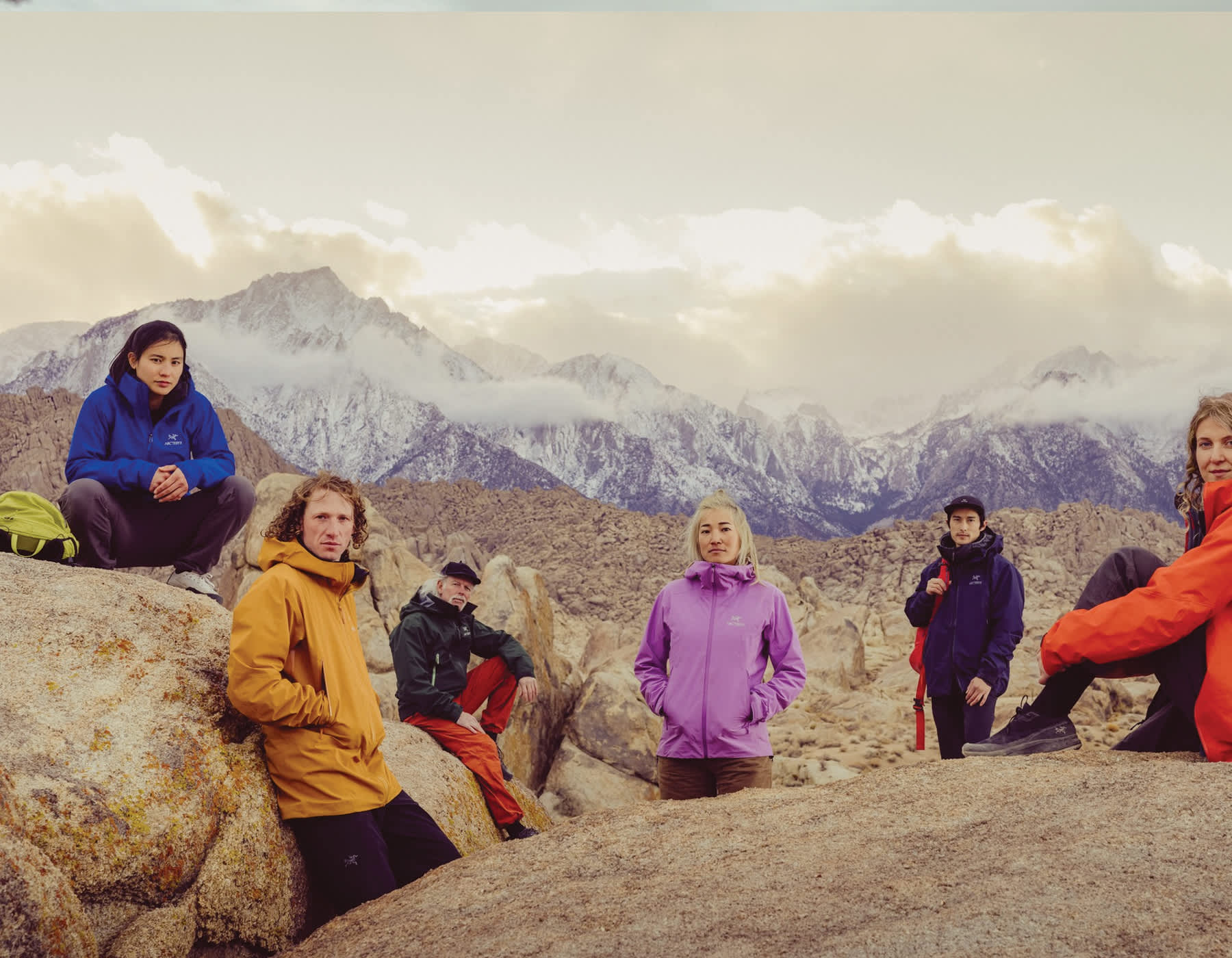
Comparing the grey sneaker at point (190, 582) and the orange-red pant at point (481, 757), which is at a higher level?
the grey sneaker at point (190, 582)

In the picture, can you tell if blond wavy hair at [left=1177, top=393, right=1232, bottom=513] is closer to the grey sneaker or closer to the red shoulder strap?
the red shoulder strap

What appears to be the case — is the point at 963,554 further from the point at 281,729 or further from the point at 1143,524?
the point at 1143,524

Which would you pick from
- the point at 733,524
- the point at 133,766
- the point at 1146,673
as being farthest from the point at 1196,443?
the point at 133,766

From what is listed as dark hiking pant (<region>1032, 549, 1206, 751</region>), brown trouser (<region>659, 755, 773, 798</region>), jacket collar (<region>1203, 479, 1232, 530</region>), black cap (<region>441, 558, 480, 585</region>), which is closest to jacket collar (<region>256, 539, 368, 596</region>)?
brown trouser (<region>659, 755, 773, 798</region>)

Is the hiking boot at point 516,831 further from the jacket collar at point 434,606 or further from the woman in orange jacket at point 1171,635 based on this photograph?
the woman in orange jacket at point 1171,635

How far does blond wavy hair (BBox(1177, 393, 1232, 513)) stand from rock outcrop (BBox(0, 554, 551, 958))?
180 inches

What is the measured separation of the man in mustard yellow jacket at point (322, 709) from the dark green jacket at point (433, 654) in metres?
2.00

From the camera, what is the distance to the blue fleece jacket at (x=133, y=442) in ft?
16.7

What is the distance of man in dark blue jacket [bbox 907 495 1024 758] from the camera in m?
6.28

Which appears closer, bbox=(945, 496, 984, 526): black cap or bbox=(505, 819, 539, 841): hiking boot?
bbox=(505, 819, 539, 841): hiking boot

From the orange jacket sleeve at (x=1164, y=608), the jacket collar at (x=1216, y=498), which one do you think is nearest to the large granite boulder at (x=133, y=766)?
the orange jacket sleeve at (x=1164, y=608)

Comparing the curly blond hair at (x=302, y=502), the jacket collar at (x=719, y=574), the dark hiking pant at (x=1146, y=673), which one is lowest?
the dark hiking pant at (x=1146, y=673)

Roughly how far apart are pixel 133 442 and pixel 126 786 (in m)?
2.38

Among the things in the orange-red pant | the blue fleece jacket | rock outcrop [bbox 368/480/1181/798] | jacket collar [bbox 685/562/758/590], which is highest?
the blue fleece jacket
